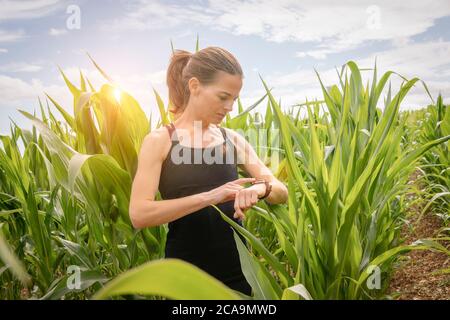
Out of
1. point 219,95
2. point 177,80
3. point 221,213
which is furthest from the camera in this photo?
point 177,80

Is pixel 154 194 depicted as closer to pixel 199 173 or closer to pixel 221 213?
pixel 199 173

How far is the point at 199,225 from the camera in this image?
922 mm

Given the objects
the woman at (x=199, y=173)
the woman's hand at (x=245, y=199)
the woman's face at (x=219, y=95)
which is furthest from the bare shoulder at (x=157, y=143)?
the woman's hand at (x=245, y=199)

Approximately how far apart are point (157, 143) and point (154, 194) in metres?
0.11

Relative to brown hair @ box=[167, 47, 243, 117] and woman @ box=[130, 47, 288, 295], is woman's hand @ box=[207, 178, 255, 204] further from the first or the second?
brown hair @ box=[167, 47, 243, 117]

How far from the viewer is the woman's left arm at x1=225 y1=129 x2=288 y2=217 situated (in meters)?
0.74

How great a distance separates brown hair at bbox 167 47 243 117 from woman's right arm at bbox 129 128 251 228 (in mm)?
132

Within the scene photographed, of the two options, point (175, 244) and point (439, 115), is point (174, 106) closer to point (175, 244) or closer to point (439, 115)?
point (175, 244)

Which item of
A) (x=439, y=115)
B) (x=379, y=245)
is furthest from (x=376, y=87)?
(x=439, y=115)

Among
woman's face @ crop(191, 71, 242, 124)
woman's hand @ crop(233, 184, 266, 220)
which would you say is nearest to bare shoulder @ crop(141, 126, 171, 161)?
woman's face @ crop(191, 71, 242, 124)

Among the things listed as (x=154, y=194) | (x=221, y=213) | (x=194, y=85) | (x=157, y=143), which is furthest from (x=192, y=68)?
(x=221, y=213)

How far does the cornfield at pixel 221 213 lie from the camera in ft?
2.35

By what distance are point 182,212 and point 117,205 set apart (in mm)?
248

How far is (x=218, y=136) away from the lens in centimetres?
99
